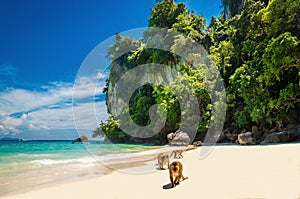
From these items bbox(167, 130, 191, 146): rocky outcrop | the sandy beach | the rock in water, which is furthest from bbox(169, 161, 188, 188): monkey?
bbox(167, 130, 191, 146): rocky outcrop

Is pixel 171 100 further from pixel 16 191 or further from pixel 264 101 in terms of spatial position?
pixel 16 191

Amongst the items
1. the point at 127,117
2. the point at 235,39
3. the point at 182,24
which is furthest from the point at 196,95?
the point at 127,117

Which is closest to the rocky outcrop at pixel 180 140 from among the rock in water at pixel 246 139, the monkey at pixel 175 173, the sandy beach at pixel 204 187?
the rock in water at pixel 246 139

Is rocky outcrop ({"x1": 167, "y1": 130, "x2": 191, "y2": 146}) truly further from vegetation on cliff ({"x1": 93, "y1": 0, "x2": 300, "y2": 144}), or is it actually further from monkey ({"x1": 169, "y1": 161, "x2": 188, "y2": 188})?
monkey ({"x1": 169, "y1": 161, "x2": 188, "y2": 188})

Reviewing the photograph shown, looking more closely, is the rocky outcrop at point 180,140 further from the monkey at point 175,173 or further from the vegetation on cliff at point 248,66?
the monkey at point 175,173

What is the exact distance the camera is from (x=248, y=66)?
15.6 meters

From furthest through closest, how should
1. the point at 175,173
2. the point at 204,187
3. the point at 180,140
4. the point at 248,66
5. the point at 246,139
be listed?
the point at 180,140 → the point at 248,66 → the point at 246,139 → the point at 175,173 → the point at 204,187

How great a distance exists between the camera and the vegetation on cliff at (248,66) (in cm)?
1255

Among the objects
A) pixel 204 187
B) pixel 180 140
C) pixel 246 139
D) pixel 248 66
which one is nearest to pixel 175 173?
pixel 204 187

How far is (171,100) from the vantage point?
22.0m

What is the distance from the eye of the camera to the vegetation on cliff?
12552 mm

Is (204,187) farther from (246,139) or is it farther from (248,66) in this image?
(248,66)

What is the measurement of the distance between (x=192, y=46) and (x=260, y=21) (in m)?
10.6

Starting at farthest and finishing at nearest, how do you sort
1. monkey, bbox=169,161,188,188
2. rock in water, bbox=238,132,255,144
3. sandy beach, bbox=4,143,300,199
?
rock in water, bbox=238,132,255,144 → monkey, bbox=169,161,188,188 → sandy beach, bbox=4,143,300,199
